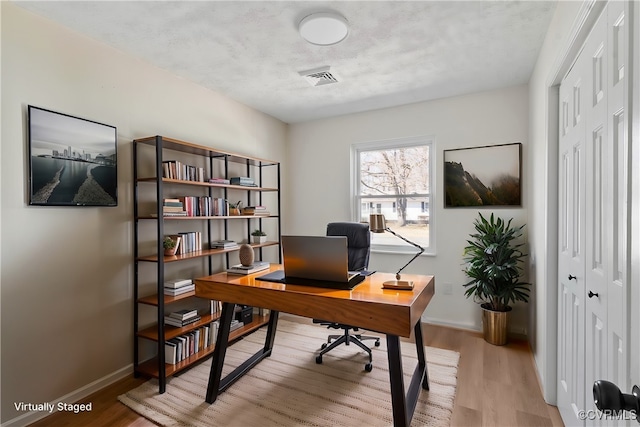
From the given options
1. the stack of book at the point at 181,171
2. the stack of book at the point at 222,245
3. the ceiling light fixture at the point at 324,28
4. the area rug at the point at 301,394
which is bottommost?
the area rug at the point at 301,394

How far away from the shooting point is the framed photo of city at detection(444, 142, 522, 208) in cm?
323

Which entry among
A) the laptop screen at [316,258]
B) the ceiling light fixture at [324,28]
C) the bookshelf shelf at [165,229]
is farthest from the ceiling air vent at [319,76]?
the laptop screen at [316,258]

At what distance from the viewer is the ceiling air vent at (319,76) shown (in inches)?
111

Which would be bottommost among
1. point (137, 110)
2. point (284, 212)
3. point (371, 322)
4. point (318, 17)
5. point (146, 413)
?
point (146, 413)

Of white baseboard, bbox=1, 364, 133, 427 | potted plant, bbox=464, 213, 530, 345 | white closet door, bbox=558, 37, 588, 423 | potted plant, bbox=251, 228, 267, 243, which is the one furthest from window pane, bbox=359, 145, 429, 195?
white baseboard, bbox=1, 364, 133, 427

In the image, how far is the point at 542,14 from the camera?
6.65ft

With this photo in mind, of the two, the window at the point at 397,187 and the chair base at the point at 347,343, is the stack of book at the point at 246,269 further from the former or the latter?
the window at the point at 397,187

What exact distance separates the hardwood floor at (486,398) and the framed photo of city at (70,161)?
1.41 meters

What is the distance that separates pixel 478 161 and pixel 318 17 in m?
2.33

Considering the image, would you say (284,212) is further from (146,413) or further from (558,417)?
(558,417)

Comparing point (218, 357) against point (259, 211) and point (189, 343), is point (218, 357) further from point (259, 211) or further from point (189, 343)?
point (259, 211)

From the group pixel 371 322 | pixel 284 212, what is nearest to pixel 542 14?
pixel 371 322

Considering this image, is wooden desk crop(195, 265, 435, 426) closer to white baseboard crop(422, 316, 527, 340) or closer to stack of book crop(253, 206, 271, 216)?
stack of book crop(253, 206, 271, 216)

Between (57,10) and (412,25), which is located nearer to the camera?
(57,10)
